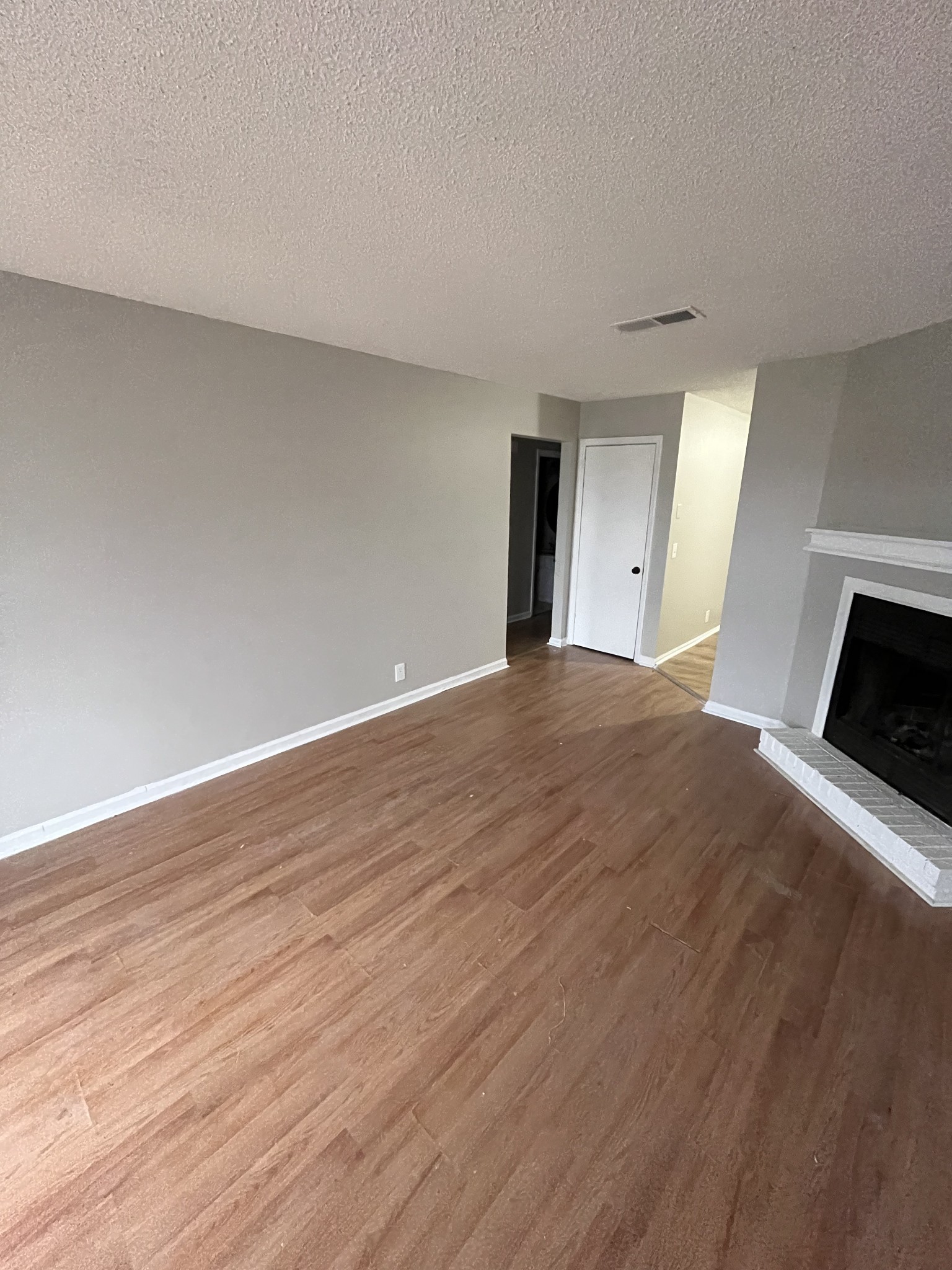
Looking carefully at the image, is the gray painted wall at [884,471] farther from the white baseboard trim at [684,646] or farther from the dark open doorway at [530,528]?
the dark open doorway at [530,528]

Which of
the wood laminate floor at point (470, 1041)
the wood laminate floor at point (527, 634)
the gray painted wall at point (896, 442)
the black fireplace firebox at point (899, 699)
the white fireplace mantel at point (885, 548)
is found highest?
the gray painted wall at point (896, 442)

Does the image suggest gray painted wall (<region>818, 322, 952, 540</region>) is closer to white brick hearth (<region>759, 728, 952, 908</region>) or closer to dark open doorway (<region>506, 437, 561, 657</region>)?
white brick hearth (<region>759, 728, 952, 908</region>)

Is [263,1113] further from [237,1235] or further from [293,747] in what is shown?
[293,747]

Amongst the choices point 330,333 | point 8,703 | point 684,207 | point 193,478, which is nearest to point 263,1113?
point 8,703

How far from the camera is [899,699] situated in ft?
8.82

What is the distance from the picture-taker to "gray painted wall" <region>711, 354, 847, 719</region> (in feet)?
10.4

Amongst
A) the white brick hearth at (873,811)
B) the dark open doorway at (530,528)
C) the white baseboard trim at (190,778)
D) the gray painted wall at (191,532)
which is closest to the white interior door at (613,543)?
the dark open doorway at (530,528)

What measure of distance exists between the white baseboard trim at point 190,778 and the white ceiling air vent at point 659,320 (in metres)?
2.72

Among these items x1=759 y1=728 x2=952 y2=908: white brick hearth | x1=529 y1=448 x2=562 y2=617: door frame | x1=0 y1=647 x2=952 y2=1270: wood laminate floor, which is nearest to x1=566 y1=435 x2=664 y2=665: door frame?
x1=529 y1=448 x2=562 y2=617: door frame

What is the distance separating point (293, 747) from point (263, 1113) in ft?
6.84

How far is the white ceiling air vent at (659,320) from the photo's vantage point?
2.34m

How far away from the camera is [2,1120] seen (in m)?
1.35

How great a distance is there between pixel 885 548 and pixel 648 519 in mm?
2109

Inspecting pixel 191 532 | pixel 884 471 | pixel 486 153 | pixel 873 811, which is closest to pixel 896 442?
pixel 884 471
